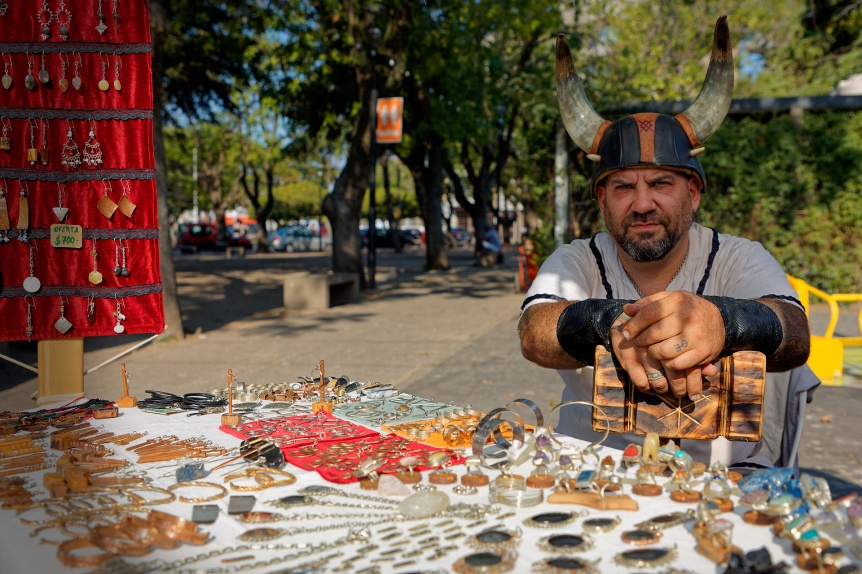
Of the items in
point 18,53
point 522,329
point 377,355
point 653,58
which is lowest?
point 377,355

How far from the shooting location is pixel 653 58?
88.0 ft

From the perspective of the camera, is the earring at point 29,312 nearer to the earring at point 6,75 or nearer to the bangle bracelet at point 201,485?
the earring at point 6,75

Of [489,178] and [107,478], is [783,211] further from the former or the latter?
[489,178]

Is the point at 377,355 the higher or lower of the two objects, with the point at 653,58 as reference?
lower

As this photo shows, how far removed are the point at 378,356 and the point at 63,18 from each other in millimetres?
6698

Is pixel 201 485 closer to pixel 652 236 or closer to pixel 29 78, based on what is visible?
pixel 652 236

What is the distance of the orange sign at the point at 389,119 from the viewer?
15.5 m

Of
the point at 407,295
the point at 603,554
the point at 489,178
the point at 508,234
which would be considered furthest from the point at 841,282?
the point at 508,234

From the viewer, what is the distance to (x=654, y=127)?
234cm

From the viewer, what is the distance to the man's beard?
2428mm

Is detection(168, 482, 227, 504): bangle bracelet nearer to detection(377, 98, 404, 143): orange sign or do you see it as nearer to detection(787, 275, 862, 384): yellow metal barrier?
detection(787, 275, 862, 384): yellow metal barrier

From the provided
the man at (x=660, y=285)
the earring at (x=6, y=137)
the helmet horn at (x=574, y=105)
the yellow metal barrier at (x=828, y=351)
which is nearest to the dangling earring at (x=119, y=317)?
the earring at (x=6, y=137)

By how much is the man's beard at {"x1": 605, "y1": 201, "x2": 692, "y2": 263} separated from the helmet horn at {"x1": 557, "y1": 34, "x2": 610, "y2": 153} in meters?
0.26

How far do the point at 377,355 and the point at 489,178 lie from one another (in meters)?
21.1
